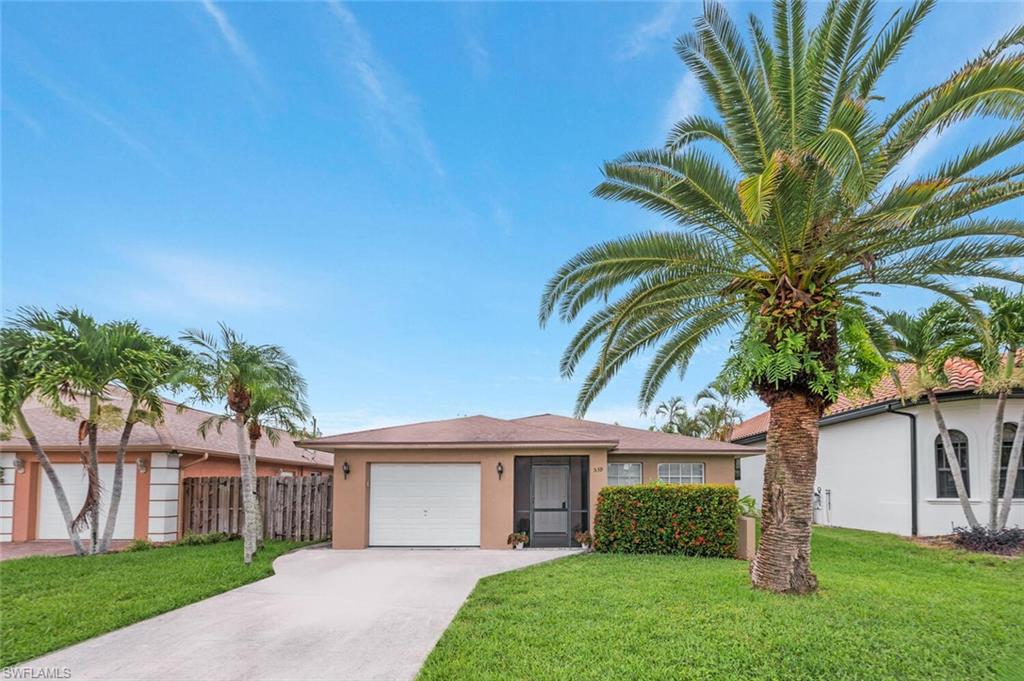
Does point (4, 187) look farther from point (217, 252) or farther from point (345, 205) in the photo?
point (345, 205)

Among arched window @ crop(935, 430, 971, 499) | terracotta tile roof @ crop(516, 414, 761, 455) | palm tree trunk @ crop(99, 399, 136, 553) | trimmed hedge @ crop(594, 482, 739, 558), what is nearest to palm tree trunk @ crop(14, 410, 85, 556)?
palm tree trunk @ crop(99, 399, 136, 553)

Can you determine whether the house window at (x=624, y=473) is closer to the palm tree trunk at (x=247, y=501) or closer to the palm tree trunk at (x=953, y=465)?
the palm tree trunk at (x=953, y=465)

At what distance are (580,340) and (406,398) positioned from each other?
14050 millimetres

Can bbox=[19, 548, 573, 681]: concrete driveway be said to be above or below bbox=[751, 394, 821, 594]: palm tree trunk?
below

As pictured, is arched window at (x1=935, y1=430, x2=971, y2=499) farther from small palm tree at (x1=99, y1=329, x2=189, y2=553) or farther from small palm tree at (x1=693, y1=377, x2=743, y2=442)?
small palm tree at (x1=99, y1=329, x2=189, y2=553)

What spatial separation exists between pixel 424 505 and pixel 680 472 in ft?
23.4

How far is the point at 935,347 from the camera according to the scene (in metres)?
14.7

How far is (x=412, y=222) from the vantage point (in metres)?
16.5

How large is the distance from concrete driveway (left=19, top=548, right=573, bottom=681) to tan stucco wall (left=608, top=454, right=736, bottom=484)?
6963 millimetres

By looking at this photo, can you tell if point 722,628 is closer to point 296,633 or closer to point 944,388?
point 296,633

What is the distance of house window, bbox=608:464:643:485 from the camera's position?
16.8m

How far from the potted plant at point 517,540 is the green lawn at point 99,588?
5.05 metres

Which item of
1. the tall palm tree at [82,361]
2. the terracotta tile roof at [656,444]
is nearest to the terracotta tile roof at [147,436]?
the tall palm tree at [82,361]

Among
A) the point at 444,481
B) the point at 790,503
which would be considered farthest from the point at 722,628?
the point at 444,481
